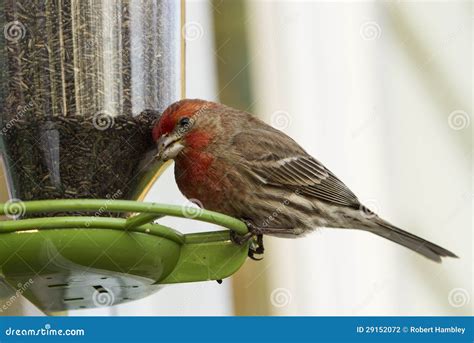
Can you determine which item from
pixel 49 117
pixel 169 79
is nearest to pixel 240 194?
pixel 169 79

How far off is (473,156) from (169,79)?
229 cm

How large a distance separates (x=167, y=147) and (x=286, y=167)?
131 centimetres

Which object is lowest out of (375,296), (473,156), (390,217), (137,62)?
(375,296)

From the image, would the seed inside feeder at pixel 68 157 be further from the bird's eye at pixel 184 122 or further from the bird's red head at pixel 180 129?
the bird's eye at pixel 184 122

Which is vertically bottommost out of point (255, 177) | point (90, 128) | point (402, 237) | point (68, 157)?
point (402, 237)

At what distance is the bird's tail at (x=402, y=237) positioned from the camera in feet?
31.0

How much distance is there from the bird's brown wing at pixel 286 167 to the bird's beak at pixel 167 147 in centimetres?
62

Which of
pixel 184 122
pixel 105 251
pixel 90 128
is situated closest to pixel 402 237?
pixel 184 122

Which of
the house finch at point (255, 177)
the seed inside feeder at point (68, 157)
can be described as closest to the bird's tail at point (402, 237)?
the house finch at point (255, 177)

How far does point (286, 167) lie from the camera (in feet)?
29.8

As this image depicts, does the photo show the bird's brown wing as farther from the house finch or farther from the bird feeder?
the bird feeder

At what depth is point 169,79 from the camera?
27.3 feet

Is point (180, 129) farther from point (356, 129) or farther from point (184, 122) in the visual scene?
point (356, 129)

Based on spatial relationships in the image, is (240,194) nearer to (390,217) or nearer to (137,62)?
(137,62)
